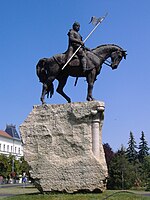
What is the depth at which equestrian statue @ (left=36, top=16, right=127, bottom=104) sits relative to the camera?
42.6 ft

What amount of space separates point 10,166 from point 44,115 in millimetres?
50865

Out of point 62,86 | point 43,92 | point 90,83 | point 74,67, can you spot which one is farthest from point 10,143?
point 90,83

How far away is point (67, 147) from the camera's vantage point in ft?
40.3

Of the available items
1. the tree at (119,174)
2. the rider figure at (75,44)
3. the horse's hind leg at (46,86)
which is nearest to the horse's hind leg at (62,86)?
the horse's hind leg at (46,86)

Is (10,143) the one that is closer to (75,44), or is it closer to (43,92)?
(43,92)

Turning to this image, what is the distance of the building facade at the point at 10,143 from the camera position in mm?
81806

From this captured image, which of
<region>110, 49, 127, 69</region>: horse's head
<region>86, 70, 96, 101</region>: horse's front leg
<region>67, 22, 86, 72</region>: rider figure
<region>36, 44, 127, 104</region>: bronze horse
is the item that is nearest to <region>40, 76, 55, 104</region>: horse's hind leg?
<region>36, 44, 127, 104</region>: bronze horse

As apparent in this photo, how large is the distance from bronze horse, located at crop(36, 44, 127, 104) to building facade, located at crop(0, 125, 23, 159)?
225ft

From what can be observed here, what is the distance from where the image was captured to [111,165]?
1270 inches

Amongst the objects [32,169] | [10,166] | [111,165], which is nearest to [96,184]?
[32,169]

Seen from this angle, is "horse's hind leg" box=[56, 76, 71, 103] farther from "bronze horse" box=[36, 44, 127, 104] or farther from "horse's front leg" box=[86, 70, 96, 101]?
"horse's front leg" box=[86, 70, 96, 101]

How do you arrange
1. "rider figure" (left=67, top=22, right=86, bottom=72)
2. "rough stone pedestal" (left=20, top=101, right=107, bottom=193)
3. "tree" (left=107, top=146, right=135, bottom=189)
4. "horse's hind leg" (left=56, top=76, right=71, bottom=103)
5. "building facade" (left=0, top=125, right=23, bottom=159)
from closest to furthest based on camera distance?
"rough stone pedestal" (left=20, top=101, right=107, bottom=193)
"rider figure" (left=67, top=22, right=86, bottom=72)
"horse's hind leg" (left=56, top=76, right=71, bottom=103)
"tree" (left=107, top=146, right=135, bottom=189)
"building facade" (left=0, top=125, right=23, bottom=159)

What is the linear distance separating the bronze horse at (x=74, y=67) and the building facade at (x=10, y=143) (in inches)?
2699

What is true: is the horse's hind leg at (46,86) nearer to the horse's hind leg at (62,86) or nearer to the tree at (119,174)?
the horse's hind leg at (62,86)
